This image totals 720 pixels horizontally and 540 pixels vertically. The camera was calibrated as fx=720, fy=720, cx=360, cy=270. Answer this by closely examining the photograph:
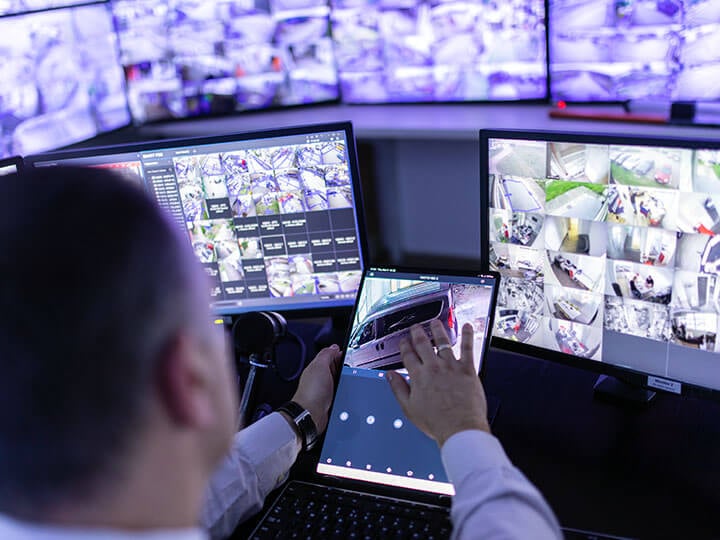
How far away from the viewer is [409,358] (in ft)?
3.27

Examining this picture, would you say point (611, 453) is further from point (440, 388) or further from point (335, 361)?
point (335, 361)

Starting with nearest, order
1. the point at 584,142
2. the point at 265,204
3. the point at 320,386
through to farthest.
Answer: the point at 584,142
the point at 320,386
the point at 265,204

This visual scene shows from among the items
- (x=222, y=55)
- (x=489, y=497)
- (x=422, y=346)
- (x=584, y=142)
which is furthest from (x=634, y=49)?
(x=489, y=497)

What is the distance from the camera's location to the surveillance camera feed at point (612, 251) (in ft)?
3.31

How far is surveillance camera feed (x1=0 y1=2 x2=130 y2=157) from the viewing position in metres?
2.75

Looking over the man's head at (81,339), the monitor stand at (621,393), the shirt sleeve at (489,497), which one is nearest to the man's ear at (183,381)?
the man's head at (81,339)

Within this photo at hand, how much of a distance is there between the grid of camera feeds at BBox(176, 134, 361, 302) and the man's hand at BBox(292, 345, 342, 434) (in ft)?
0.73

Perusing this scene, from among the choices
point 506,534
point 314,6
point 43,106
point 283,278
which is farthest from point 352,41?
point 506,534

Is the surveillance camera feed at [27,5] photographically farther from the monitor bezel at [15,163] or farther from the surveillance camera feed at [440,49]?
the monitor bezel at [15,163]

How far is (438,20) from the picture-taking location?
3.02 metres

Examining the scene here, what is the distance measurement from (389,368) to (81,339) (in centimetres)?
66

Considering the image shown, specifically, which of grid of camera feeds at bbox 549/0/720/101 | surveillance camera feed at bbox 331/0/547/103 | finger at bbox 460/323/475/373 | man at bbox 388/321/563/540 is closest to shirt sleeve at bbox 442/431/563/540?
man at bbox 388/321/563/540

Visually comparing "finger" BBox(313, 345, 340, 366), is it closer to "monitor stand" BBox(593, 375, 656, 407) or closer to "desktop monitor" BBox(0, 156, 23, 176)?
"monitor stand" BBox(593, 375, 656, 407)

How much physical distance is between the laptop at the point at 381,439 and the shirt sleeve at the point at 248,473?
3 centimetres
